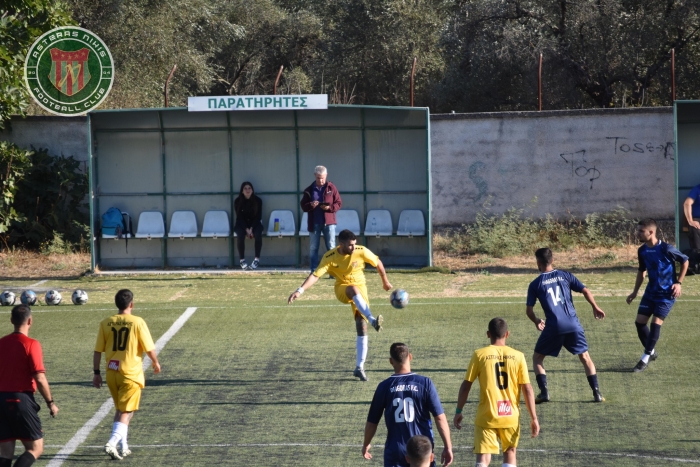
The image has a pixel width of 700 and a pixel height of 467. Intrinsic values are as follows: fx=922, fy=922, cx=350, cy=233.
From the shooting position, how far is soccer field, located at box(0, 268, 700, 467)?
29.6 feet

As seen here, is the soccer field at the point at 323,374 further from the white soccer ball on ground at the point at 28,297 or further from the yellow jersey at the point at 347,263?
the yellow jersey at the point at 347,263

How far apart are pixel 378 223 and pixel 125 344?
39.9 feet

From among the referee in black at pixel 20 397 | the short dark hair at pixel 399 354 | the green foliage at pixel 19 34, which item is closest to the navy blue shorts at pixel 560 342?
the short dark hair at pixel 399 354

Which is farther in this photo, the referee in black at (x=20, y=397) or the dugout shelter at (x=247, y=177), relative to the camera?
the dugout shelter at (x=247, y=177)

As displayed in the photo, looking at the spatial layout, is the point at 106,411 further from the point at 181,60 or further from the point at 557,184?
the point at 181,60

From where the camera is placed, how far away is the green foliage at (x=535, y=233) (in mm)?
21375

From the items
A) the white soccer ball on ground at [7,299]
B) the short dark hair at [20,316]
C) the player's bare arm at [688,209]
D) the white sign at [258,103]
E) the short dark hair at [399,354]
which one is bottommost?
the white soccer ball on ground at [7,299]

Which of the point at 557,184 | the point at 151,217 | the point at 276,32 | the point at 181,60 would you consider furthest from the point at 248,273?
the point at 276,32

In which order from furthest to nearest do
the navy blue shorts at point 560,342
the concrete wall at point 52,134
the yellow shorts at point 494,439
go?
the concrete wall at point 52,134
the navy blue shorts at point 560,342
the yellow shorts at point 494,439

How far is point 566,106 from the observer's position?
2809 cm

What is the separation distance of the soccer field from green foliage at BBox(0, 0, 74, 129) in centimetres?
571

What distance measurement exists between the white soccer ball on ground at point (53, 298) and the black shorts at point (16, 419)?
29.8ft

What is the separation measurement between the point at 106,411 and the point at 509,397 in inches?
201

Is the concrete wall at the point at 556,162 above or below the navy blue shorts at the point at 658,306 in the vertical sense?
above
